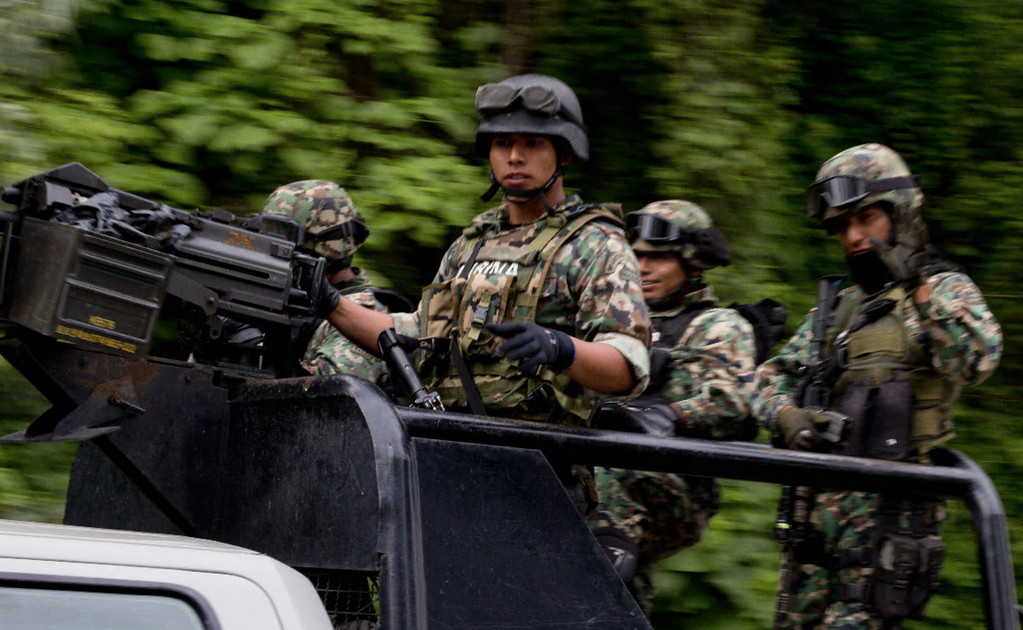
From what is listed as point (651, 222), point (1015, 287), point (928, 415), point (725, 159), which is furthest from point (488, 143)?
point (1015, 287)

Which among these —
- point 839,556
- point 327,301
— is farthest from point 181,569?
point 839,556

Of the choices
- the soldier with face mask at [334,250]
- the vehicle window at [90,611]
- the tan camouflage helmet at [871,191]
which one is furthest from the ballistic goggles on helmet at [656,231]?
the vehicle window at [90,611]

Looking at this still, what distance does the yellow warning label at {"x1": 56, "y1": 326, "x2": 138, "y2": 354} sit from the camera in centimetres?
214

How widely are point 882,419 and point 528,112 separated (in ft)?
4.78

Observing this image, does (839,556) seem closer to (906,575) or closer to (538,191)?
(906,575)

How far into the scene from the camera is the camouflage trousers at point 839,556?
3.55m

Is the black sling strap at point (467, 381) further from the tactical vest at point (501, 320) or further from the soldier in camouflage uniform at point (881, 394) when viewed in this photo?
the soldier in camouflage uniform at point (881, 394)

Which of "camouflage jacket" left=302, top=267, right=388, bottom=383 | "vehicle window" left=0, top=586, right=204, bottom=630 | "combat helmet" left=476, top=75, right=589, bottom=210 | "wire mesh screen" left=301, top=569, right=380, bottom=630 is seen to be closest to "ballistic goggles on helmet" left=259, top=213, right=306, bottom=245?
"combat helmet" left=476, top=75, right=589, bottom=210

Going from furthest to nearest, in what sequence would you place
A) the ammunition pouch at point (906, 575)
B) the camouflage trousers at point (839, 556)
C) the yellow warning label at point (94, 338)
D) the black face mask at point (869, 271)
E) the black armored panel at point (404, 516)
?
the black face mask at point (869, 271), the camouflage trousers at point (839, 556), the ammunition pouch at point (906, 575), the yellow warning label at point (94, 338), the black armored panel at point (404, 516)

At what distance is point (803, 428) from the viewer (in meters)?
3.50

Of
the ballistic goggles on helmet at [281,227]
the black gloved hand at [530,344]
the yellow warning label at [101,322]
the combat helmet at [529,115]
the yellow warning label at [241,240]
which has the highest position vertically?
the combat helmet at [529,115]

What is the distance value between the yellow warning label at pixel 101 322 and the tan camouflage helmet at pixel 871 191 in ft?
8.23

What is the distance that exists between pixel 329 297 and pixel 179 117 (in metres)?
2.26

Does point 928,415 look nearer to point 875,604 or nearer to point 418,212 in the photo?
point 875,604
